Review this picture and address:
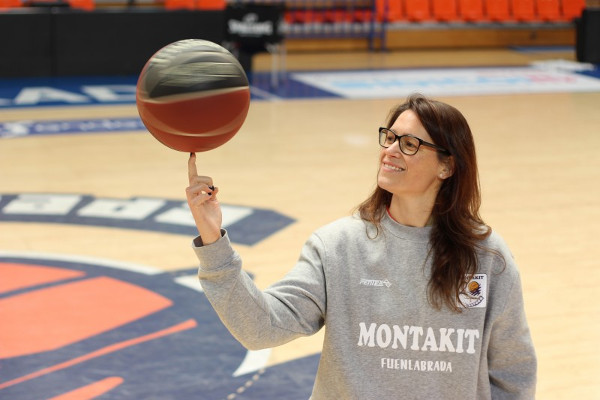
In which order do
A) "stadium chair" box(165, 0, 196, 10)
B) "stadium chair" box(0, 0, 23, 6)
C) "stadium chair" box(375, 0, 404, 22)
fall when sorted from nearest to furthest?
"stadium chair" box(0, 0, 23, 6)
"stadium chair" box(165, 0, 196, 10)
"stadium chair" box(375, 0, 404, 22)

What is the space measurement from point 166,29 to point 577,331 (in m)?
9.26

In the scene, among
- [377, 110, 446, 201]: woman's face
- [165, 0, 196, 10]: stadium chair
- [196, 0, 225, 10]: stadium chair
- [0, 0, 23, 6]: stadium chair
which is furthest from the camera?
[165, 0, 196, 10]: stadium chair

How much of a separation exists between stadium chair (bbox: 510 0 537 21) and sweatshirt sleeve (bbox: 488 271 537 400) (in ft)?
53.5

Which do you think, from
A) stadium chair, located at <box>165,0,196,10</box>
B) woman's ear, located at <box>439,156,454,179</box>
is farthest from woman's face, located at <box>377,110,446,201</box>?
stadium chair, located at <box>165,0,196,10</box>

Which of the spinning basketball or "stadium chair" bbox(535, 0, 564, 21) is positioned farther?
"stadium chair" bbox(535, 0, 564, 21)

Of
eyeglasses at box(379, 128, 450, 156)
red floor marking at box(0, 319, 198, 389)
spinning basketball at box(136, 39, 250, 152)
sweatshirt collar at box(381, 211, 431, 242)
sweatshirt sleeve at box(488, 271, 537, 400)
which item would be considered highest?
spinning basketball at box(136, 39, 250, 152)

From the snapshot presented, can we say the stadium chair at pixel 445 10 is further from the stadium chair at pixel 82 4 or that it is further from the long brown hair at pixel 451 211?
the long brown hair at pixel 451 211

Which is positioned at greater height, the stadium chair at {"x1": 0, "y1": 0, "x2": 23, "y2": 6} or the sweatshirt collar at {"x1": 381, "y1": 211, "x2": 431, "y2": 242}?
the stadium chair at {"x1": 0, "y1": 0, "x2": 23, "y2": 6}

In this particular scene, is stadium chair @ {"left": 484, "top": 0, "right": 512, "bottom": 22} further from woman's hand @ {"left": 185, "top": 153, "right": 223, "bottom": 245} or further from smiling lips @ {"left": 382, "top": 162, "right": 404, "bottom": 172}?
woman's hand @ {"left": 185, "top": 153, "right": 223, "bottom": 245}

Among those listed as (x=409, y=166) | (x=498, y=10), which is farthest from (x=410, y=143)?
(x=498, y=10)

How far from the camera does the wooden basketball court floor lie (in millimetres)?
5188

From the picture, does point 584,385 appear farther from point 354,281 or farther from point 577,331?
point 354,281

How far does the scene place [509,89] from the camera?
12.8 m

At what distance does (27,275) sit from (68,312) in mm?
652
